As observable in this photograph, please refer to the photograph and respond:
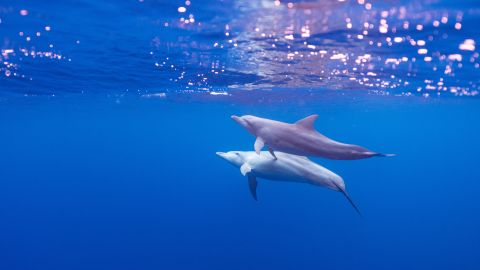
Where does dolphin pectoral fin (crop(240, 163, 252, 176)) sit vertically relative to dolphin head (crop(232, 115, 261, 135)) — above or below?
below

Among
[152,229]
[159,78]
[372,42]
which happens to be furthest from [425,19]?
[152,229]

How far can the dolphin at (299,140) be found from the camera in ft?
22.7

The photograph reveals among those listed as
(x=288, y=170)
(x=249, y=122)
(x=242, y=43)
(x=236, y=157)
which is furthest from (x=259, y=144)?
(x=242, y=43)

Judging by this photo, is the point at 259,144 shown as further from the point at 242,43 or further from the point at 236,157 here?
the point at 242,43

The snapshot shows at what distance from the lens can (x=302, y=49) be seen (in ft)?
46.5

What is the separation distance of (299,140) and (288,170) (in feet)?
7.26

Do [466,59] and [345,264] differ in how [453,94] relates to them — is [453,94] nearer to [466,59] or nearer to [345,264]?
[466,59]

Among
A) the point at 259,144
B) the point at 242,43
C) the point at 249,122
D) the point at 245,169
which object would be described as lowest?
the point at 245,169

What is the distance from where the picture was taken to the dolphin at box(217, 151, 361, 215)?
28.6 ft

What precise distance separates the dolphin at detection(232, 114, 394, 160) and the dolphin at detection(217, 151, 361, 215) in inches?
53.5

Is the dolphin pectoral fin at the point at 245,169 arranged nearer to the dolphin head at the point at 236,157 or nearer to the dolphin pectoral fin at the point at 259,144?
the dolphin head at the point at 236,157

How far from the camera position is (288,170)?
9602 millimetres

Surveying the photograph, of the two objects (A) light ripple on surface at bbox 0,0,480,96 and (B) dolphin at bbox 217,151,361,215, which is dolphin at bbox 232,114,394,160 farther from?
(A) light ripple on surface at bbox 0,0,480,96

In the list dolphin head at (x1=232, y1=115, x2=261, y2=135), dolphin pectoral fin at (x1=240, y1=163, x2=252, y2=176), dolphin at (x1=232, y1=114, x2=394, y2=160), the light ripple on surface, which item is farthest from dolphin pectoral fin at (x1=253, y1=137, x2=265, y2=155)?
the light ripple on surface
